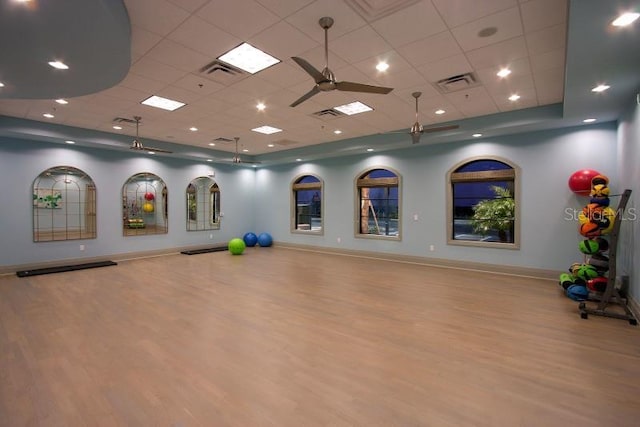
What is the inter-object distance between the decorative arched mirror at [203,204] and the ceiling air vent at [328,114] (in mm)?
5864

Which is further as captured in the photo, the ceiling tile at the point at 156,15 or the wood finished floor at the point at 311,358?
the ceiling tile at the point at 156,15

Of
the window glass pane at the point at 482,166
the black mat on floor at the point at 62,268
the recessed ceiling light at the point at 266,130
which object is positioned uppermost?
the recessed ceiling light at the point at 266,130

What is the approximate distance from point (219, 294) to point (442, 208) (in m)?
5.55

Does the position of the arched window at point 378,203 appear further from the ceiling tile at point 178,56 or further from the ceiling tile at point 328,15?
the ceiling tile at point 178,56

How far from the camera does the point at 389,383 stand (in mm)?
2605

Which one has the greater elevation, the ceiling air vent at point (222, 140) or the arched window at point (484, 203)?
the ceiling air vent at point (222, 140)

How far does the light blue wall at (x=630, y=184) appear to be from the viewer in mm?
4344

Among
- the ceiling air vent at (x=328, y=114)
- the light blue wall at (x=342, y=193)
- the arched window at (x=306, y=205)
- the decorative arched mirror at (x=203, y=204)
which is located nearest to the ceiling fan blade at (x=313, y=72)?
the ceiling air vent at (x=328, y=114)

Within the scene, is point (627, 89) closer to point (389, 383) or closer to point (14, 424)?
point (389, 383)

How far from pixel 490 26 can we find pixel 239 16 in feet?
8.44

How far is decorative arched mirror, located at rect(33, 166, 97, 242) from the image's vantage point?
24.2 feet

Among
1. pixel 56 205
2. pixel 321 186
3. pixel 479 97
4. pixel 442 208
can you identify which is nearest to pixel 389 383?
pixel 479 97

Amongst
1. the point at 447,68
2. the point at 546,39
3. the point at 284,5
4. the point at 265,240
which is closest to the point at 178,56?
the point at 284,5

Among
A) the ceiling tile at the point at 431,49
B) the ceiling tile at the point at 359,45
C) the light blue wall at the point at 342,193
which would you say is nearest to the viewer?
the ceiling tile at the point at 359,45
